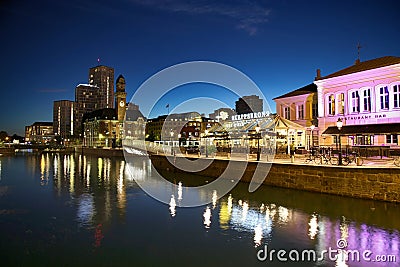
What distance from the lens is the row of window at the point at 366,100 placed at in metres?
24.9

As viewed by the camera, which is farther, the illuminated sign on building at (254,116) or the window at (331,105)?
the illuminated sign on building at (254,116)

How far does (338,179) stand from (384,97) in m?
10.2

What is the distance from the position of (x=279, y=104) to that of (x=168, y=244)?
28.1 metres

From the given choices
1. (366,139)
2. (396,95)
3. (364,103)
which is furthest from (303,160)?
(396,95)

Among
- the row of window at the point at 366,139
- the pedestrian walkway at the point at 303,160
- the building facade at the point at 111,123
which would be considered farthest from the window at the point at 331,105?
the building facade at the point at 111,123

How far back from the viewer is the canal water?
10.6 m

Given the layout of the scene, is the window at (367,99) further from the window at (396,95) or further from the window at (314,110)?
the window at (314,110)

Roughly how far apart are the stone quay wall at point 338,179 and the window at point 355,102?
31.3ft

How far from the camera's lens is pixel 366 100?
2683 centimetres

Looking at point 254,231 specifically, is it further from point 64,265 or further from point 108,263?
point 64,265

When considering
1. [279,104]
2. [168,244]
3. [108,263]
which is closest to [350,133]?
[279,104]

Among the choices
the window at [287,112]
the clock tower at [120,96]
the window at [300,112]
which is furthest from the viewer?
the clock tower at [120,96]

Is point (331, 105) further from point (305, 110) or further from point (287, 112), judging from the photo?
point (287, 112)

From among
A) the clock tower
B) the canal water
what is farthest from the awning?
the clock tower
